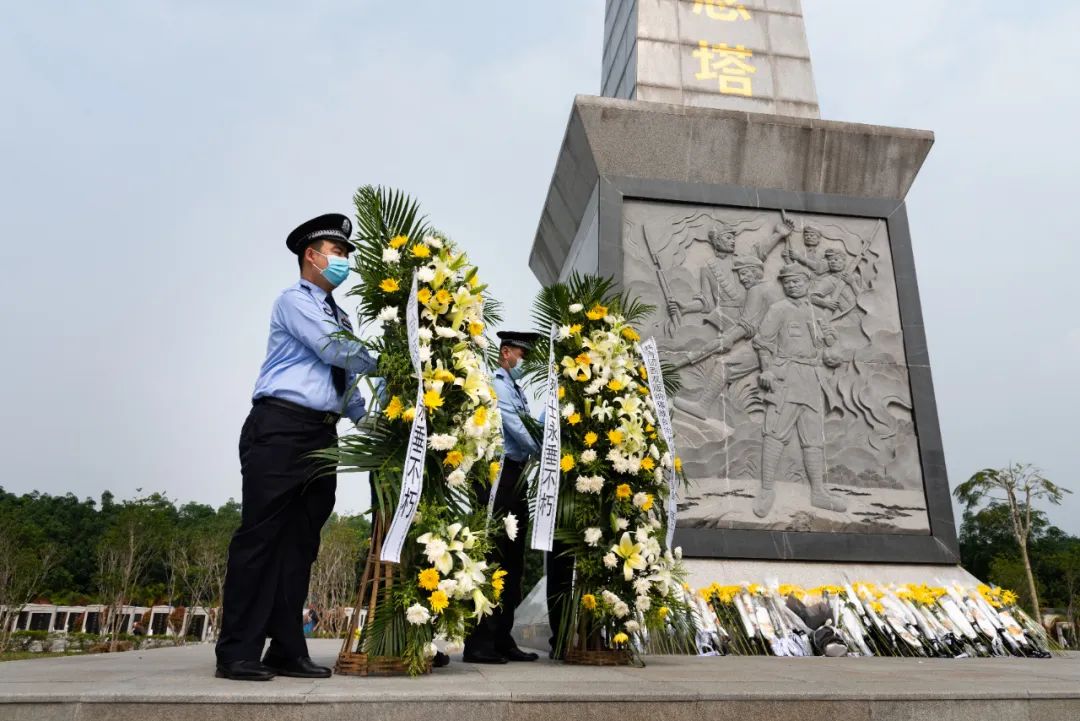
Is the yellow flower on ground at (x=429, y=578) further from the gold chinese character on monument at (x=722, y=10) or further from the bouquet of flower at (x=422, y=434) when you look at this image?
the gold chinese character on monument at (x=722, y=10)

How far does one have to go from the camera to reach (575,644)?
4469mm

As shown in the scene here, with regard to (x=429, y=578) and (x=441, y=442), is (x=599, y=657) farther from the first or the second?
(x=441, y=442)

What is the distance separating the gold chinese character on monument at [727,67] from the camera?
30.0 feet

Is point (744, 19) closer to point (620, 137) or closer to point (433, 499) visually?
point (620, 137)

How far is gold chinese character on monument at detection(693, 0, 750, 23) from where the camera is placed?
9594 mm

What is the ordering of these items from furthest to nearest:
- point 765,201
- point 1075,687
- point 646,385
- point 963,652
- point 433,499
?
point 765,201 → point 963,652 → point 646,385 → point 433,499 → point 1075,687

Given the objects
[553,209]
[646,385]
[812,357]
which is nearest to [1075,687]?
[646,385]

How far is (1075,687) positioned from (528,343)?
347 centimetres

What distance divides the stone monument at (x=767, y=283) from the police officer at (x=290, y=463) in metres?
4.21

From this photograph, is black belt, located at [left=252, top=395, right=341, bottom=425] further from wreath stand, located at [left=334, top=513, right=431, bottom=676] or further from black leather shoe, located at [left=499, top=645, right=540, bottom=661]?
black leather shoe, located at [left=499, top=645, right=540, bottom=661]

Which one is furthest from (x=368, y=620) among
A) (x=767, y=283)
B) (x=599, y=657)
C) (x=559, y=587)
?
(x=767, y=283)

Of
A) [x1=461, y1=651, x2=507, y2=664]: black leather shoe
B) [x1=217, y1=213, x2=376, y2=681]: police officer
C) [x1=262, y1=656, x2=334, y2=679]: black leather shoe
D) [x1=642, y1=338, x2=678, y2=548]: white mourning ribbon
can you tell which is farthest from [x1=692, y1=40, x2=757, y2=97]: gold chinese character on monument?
Result: [x1=262, y1=656, x2=334, y2=679]: black leather shoe

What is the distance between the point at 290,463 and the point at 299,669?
2.93ft

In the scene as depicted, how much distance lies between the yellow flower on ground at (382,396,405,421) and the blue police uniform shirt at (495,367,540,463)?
105 centimetres
